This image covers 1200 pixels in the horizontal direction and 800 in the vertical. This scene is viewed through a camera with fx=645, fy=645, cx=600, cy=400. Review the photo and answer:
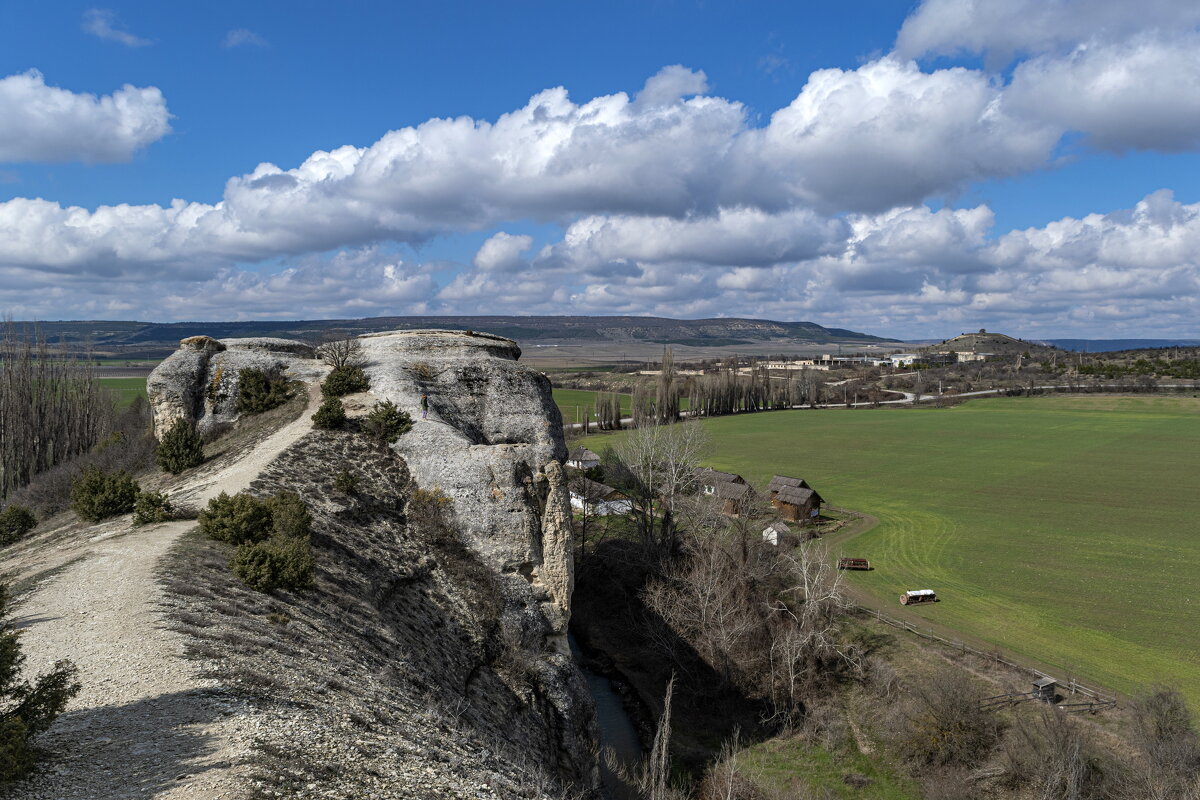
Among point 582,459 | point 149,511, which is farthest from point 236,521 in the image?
point 582,459

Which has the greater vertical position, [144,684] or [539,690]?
[144,684]

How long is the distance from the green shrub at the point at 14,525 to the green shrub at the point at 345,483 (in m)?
14.0

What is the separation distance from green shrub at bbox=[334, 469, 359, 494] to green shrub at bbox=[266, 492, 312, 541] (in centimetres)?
383

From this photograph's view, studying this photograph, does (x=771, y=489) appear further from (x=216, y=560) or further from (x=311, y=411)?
(x=216, y=560)

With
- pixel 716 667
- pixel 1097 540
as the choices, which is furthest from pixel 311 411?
pixel 1097 540

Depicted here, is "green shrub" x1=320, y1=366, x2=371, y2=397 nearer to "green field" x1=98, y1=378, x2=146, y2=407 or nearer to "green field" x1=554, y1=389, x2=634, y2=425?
"green field" x1=554, y1=389, x2=634, y2=425

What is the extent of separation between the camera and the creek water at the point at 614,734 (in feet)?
89.4

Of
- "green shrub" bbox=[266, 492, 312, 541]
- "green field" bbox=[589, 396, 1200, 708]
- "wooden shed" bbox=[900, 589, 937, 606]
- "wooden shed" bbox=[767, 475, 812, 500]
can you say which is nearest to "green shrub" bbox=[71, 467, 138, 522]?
"green shrub" bbox=[266, 492, 312, 541]

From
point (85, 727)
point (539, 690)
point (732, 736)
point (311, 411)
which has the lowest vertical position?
point (732, 736)

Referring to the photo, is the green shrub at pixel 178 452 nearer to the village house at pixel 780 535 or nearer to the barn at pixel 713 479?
the village house at pixel 780 535

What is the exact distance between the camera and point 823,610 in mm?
38969

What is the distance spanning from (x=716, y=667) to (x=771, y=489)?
3130 centimetres

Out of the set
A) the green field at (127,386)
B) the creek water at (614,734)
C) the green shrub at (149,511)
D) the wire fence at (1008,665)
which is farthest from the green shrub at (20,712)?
the green field at (127,386)

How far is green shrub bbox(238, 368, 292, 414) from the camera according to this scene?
35.2 meters
